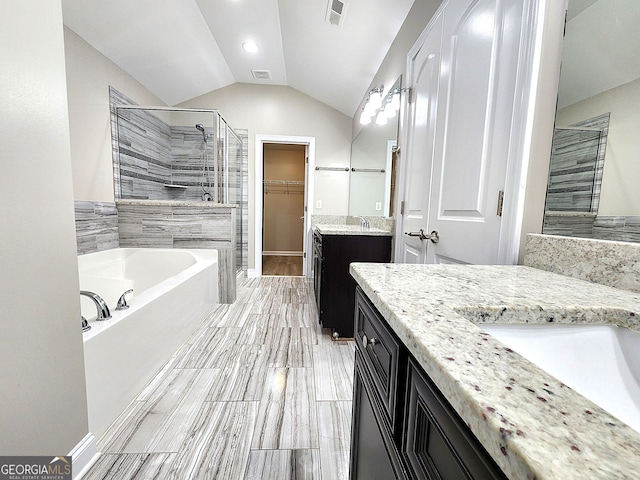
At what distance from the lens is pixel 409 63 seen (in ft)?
6.16

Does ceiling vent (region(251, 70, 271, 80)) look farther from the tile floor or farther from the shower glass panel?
the shower glass panel

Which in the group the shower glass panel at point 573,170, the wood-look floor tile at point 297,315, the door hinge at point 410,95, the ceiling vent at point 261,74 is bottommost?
the wood-look floor tile at point 297,315

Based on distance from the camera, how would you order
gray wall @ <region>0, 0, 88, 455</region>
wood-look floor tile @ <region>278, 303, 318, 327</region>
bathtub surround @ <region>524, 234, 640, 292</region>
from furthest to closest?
wood-look floor tile @ <region>278, 303, 318, 327</region>
gray wall @ <region>0, 0, 88, 455</region>
bathtub surround @ <region>524, 234, 640, 292</region>

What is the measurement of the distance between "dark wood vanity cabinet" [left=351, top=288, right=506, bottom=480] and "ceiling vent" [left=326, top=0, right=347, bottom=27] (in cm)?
229

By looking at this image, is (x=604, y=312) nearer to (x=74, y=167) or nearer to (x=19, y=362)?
(x=19, y=362)

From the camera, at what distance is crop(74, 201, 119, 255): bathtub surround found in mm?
2391

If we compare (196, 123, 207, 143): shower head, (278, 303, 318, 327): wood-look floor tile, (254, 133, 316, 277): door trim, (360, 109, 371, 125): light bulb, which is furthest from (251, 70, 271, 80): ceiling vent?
(278, 303, 318, 327): wood-look floor tile

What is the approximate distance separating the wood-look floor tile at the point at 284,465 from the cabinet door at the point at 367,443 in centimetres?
35

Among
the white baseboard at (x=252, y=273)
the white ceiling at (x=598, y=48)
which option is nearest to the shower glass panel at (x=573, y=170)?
the white ceiling at (x=598, y=48)

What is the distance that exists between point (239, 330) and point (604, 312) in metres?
2.30

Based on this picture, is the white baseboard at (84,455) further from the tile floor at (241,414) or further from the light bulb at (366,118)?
the light bulb at (366,118)

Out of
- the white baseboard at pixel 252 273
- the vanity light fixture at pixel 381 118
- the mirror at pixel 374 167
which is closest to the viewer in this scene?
the mirror at pixel 374 167

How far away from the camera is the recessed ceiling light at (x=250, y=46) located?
9.83 ft

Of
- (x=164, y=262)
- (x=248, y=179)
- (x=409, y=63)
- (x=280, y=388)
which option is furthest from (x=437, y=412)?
(x=248, y=179)
